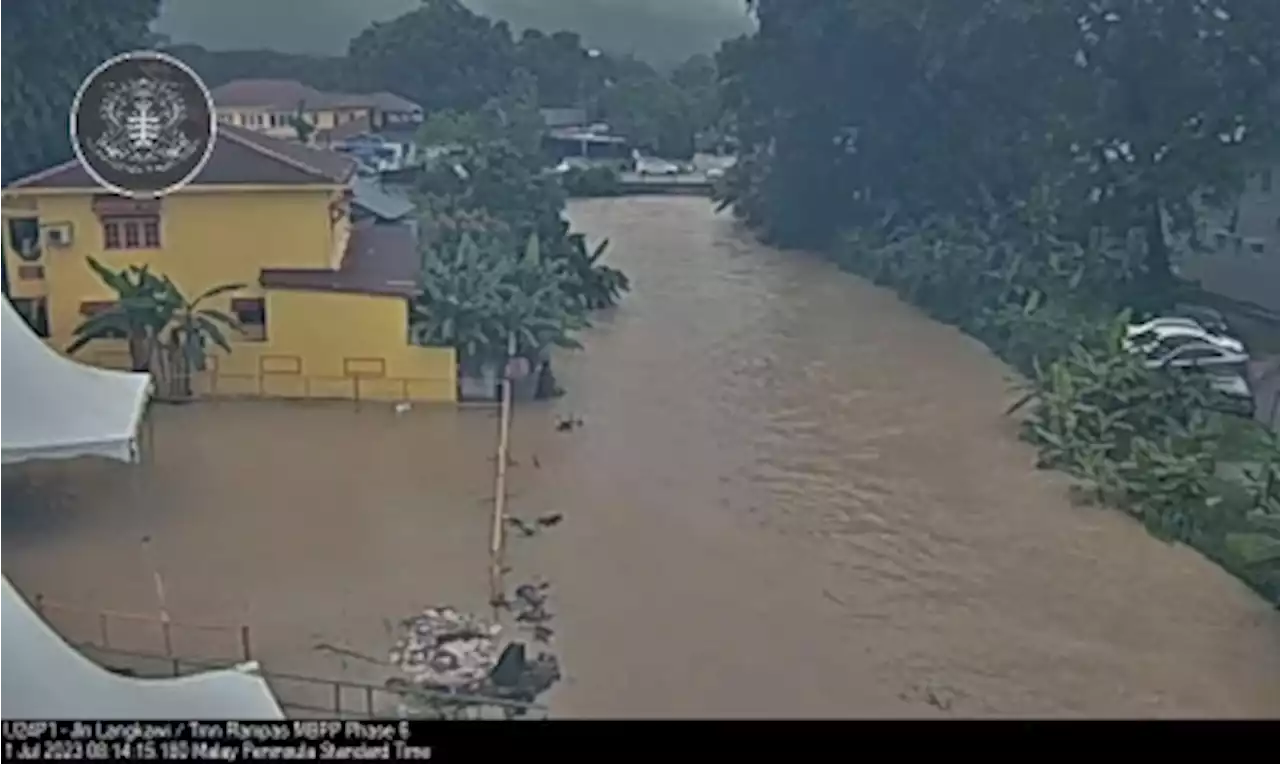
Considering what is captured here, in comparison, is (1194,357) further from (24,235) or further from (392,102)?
(24,235)

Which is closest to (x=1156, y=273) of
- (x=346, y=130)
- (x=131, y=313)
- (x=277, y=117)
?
(x=346, y=130)

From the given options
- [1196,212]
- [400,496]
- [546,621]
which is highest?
[1196,212]

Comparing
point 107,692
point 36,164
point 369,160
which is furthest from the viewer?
point 369,160

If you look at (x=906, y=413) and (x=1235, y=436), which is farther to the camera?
(x=906, y=413)

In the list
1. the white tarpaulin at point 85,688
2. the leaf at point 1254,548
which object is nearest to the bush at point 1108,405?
the leaf at point 1254,548

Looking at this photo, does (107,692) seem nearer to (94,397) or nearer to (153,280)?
(94,397)

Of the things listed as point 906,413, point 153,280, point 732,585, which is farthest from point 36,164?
point 906,413

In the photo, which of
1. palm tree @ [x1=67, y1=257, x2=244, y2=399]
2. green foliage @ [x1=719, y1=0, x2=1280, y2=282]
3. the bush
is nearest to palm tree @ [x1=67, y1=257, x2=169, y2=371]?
palm tree @ [x1=67, y1=257, x2=244, y2=399]
